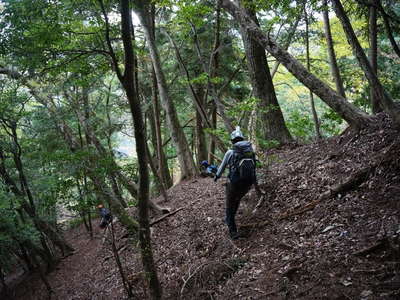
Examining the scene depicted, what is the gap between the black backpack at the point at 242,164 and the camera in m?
5.98

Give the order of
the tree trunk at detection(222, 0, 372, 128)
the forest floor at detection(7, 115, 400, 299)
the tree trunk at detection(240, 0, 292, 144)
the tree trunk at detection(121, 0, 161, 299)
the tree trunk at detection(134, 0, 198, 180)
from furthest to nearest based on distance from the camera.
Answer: the tree trunk at detection(134, 0, 198, 180) → the tree trunk at detection(240, 0, 292, 144) → the tree trunk at detection(222, 0, 372, 128) → the tree trunk at detection(121, 0, 161, 299) → the forest floor at detection(7, 115, 400, 299)

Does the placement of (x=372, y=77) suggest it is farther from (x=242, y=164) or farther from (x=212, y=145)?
(x=212, y=145)

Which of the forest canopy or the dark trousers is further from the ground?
the forest canopy

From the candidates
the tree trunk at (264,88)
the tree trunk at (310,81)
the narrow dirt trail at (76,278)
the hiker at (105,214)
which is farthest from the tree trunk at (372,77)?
the narrow dirt trail at (76,278)

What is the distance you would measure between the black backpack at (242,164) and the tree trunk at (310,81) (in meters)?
2.21

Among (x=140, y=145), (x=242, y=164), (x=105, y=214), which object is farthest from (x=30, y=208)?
(x=242, y=164)

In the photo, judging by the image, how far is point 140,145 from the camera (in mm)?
5020

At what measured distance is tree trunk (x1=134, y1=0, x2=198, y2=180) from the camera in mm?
10883

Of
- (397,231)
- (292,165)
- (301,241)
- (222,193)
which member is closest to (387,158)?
(397,231)

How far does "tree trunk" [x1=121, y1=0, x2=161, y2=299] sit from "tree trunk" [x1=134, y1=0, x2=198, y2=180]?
19.8 ft

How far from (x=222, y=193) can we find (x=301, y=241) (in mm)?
4452

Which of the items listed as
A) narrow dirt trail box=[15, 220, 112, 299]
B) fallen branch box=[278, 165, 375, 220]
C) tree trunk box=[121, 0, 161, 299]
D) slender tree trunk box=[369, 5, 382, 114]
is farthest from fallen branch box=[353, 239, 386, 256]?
narrow dirt trail box=[15, 220, 112, 299]

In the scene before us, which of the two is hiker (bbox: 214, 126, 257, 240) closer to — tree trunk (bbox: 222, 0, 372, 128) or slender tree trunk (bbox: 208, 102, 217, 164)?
tree trunk (bbox: 222, 0, 372, 128)

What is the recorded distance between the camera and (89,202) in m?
7.41
